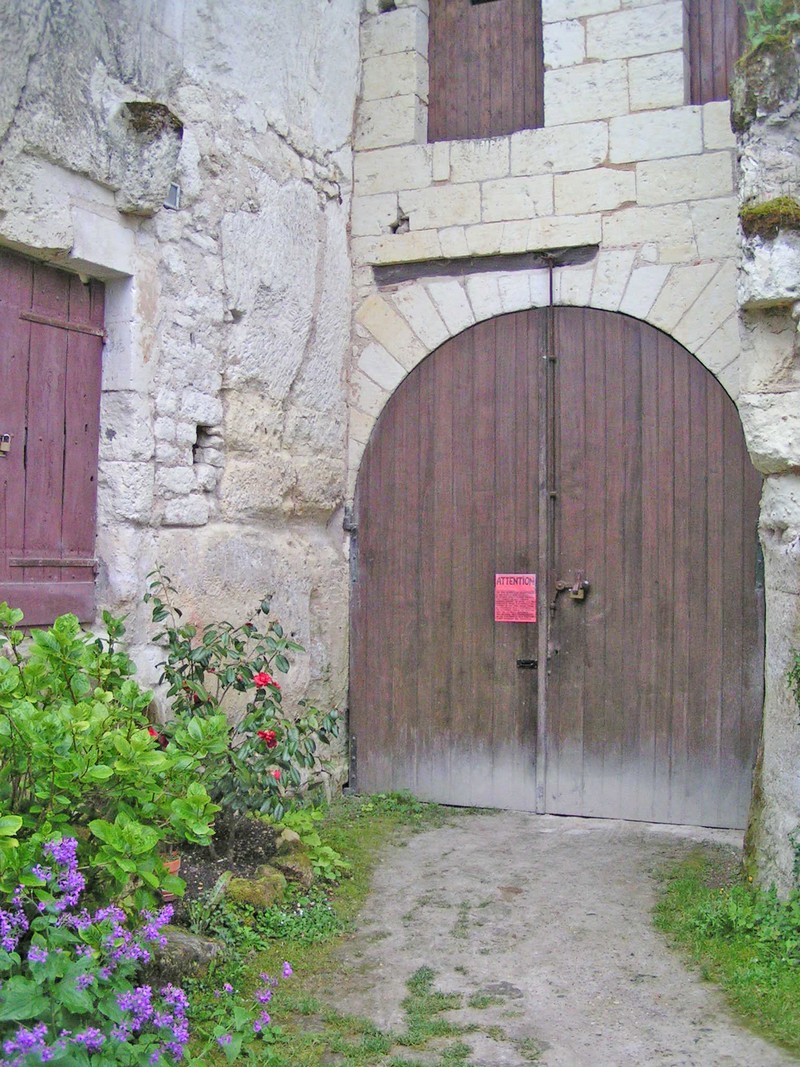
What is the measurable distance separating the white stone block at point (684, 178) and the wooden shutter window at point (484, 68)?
699 mm

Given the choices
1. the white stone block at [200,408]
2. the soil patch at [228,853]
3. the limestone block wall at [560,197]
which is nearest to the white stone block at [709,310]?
the limestone block wall at [560,197]

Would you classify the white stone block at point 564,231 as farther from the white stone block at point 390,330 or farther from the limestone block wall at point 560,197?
the white stone block at point 390,330

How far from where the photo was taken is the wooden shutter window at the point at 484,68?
5.77m

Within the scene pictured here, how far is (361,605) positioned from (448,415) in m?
1.12

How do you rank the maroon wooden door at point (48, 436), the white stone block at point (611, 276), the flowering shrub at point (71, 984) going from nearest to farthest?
the flowering shrub at point (71, 984)
the maroon wooden door at point (48, 436)
the white stone block at point (611, 276)

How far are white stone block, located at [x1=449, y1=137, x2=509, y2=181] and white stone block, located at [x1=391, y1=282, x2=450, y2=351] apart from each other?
627 millimetres

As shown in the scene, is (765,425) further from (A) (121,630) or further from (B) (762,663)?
(A) (121,630)

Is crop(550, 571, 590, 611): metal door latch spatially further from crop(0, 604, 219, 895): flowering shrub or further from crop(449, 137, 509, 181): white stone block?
crop(0, 604, 219, 895): flowering shrub

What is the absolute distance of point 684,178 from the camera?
5309 millimetres

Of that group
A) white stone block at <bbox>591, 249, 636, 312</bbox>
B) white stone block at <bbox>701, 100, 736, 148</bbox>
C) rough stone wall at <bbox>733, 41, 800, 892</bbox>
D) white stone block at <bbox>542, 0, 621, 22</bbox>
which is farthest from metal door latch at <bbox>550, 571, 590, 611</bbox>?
white stone block at <bbox>542, 0, 621, 22</bbox>

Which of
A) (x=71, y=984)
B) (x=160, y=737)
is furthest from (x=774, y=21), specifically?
(x=71, y=984)

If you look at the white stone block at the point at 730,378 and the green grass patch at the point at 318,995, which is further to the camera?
the white stone block at the point at 730,378

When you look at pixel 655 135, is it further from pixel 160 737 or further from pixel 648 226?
pixel 160 737

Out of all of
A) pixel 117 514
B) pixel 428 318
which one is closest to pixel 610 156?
pixel 428 318
